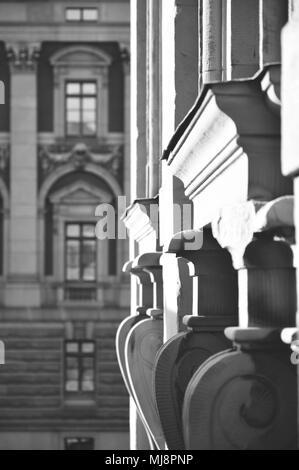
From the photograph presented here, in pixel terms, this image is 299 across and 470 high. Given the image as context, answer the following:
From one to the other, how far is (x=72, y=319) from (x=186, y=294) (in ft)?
76.0

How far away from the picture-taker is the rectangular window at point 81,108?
30047mm

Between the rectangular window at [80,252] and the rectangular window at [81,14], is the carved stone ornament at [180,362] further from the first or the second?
the rectangular window at [81,14]

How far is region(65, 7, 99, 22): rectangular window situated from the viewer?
98.5ft

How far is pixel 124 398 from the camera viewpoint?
2908 centimetres

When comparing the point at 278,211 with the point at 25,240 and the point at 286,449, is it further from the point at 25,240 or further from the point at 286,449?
the point at 25,240

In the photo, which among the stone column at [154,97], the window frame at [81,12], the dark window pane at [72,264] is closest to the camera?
the stone column at [154,97]

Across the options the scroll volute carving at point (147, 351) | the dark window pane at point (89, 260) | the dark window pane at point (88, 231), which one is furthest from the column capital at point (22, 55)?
the scroll volute carving at point (147, 351)

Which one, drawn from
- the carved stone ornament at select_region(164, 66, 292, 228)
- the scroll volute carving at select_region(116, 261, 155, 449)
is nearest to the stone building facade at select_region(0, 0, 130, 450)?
the scroll volute carving at select_region(116, 261, 155, 449)

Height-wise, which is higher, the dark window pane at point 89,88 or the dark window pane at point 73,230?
the dark window pane at point 89,88

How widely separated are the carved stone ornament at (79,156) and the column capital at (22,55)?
1834mm

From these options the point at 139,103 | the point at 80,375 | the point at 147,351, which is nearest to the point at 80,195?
the point at 80,375

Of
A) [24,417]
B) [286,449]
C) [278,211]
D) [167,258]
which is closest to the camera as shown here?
[278,211]
